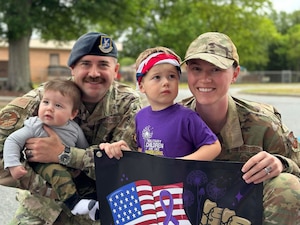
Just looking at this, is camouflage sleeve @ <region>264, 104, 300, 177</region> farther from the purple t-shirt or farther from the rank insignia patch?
the rank insignia patch

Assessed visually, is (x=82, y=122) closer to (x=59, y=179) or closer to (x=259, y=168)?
(x=59, y=179)

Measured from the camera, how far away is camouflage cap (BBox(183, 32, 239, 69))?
234cm

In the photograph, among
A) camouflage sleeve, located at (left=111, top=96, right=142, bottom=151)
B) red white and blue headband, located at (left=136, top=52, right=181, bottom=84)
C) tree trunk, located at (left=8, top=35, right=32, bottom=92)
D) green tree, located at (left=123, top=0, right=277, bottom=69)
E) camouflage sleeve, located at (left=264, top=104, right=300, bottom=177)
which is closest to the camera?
red white and blue headband, located at (left=136, top=52, right=181, bottom=84)

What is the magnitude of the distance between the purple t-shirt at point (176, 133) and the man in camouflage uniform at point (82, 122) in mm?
270

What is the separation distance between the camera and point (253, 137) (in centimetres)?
261

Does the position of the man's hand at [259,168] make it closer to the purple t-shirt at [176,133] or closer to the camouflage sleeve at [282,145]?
the purple t-shirt at [176,133]

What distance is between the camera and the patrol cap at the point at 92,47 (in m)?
2.85

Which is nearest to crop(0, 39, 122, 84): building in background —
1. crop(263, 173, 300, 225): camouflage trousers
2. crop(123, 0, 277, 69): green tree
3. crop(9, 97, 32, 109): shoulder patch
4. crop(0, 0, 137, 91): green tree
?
crop(123, 0, 277, 69): green tree

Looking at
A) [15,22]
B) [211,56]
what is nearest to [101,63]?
[211,56]

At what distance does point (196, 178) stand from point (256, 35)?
42.6 m

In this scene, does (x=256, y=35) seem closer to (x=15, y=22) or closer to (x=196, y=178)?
(x=15, y=22)

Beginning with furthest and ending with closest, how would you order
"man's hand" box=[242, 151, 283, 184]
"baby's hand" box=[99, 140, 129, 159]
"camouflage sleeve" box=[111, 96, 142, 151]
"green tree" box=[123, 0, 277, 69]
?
"green tree" box=[123, 0, 277, 69]
"camouflage sleeve" box=[111, 96, 142, 151]
"baby's hand" box=[99, 140, 129, 159]
"man's hand" box=[242, 151, 283, 184]

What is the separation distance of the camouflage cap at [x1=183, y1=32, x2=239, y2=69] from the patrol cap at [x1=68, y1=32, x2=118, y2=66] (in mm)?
657

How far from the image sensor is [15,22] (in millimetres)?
14516
